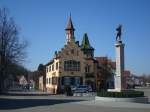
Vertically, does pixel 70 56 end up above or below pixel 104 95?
above

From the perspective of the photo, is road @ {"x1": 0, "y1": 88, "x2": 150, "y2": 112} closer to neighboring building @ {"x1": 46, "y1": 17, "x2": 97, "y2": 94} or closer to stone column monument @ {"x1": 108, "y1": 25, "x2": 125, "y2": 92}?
stone column monument @ {"x1": 108, "y1": 25, "x2": 125, "y2": 92}

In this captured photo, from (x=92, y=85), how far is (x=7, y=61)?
849 inches

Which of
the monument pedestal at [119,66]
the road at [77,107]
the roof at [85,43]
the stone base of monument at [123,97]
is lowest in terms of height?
the road at [77,107]

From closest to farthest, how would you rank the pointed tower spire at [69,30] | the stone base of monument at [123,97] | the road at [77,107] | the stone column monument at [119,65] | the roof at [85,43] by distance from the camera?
the road at [77,107] < the stone base of monument at [123,97] < the stone column monument at [119,65] < the pointed tower spire at [69,30] < the roof at [85,43]

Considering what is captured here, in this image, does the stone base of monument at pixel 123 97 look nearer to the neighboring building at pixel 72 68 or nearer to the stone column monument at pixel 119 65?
the stone column monument at pixel 119 65

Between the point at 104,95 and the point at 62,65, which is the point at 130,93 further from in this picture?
the point at 62,65

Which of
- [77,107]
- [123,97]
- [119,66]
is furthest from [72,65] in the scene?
[77,107]

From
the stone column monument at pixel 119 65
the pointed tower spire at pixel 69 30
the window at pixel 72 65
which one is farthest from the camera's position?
the pointed tower spire at pixel 69 30

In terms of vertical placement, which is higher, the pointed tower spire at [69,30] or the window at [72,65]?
the pointed tower spire at [69,30]

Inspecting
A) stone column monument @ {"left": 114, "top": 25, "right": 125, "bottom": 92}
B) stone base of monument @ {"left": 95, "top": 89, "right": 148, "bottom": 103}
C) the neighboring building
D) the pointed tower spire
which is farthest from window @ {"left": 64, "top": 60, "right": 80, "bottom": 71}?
stone base of monument @ {"left": 95, "top": 89, "right": 148, "bottom": 103}

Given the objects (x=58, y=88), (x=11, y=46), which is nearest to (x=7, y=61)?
(x=11, y=46)

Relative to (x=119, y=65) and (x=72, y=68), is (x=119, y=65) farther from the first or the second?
(x=72, y=68)

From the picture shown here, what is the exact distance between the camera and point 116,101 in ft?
112

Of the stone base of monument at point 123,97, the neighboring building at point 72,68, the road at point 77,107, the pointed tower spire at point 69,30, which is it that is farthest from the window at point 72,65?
the road at point 77,107
